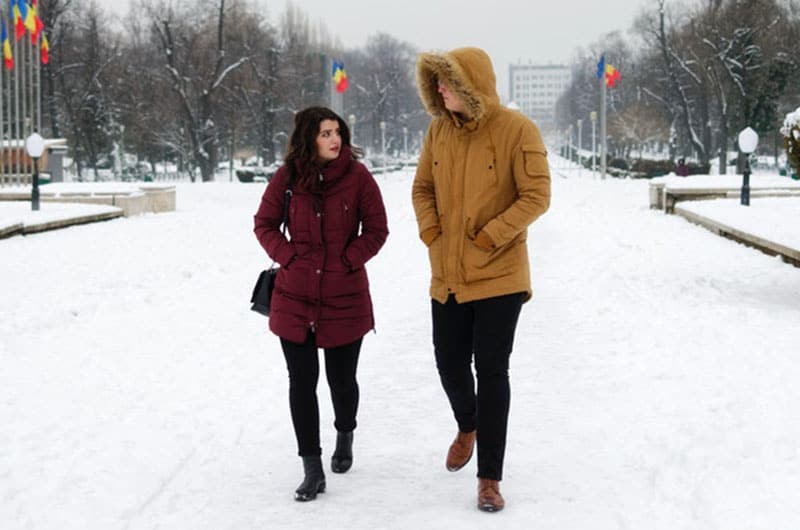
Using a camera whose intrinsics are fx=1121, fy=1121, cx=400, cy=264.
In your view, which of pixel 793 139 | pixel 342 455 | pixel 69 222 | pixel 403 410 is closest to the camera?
pixel 342 455

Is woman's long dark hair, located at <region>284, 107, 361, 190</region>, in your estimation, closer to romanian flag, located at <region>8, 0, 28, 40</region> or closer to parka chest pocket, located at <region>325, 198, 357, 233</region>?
parka chest pocket, located at <region>325, 198, 357, 233</region>

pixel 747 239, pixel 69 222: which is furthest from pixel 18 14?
pixel 747 239

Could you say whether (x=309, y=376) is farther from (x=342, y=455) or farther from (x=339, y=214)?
(x=339, y=214)

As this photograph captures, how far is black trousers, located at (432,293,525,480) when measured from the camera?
430 centimetres

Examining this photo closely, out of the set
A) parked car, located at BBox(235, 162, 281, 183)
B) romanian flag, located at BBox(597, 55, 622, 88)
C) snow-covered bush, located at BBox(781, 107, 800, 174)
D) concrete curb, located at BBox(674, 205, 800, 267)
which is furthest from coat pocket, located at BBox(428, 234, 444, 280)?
parked car, located at BBox(235, 162, 281, 183)

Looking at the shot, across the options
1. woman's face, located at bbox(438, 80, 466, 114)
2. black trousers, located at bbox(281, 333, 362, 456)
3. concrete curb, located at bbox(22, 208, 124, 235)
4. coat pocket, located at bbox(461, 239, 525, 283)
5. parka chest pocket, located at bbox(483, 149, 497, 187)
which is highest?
woman's face, located at bbox(438, 80, 466, 114)

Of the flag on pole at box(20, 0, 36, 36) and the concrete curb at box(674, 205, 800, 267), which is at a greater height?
the flag on pole at box(20, 0, 36, 36)

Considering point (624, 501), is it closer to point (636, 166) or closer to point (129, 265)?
point (129, 265)

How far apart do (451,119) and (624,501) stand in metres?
1.65

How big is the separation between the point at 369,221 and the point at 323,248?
8.9 inches

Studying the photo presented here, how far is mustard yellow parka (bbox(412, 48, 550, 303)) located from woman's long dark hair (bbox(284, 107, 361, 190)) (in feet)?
1.51

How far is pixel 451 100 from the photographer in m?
4.29

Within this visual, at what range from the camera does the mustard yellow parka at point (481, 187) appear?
425 centimetres

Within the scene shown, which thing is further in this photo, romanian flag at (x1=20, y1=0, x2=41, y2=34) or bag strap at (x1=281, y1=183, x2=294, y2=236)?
romanian flag at (x1=20, y1=0, x2=41, y2=34)
